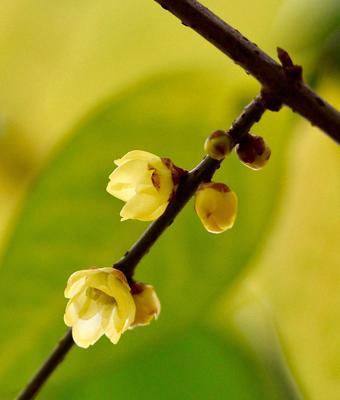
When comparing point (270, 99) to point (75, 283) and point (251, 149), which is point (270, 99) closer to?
point (251, 149)

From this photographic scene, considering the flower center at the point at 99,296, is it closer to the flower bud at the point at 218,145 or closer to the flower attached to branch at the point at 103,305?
the flower attached to branch at the point at 103,305

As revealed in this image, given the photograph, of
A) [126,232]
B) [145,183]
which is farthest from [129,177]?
[126,232]

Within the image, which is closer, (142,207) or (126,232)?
(142,207)

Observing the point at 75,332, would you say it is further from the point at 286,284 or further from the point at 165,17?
the point at 165,17

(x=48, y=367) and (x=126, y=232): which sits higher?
(x=126, y=232)

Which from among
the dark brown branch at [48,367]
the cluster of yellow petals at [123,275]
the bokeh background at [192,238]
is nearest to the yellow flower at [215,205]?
the cluster of yellow petals at [123,275]

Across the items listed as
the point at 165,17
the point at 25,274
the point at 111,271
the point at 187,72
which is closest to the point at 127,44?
the point at 165,17

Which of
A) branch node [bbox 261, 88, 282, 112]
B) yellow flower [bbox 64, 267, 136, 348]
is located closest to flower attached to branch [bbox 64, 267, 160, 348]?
yellow flower [bbox 64, 267, 136, 348]
